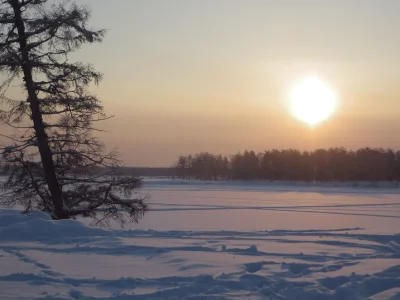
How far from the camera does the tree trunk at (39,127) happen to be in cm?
1144

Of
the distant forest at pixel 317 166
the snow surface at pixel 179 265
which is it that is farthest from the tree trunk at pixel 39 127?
the distant forest at pixel 317 166

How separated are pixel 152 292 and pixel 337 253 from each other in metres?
4.38

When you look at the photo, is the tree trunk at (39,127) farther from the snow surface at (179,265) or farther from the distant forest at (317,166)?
the distant forest at (317,166)

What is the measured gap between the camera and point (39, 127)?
464 inches

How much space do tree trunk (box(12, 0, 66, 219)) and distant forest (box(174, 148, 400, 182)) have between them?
93902mm

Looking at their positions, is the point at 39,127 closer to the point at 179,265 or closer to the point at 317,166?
the point at 179,265

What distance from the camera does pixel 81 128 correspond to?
11938 millimetres

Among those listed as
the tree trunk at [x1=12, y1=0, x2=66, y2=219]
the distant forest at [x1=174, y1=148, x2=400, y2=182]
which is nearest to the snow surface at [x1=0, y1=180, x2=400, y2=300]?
the tree trunk at [x1=12, y1=0, x2=66, y2=219]

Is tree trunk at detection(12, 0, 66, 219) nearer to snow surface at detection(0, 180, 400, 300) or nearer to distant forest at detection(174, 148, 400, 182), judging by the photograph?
snow surface at detection(0, 180, 400, 300)

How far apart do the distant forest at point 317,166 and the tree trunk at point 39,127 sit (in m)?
93.9

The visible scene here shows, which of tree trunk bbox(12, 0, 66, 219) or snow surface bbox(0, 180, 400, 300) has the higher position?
tree trunk bbox(12, 0, 66, 219)

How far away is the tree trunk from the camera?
11438mm

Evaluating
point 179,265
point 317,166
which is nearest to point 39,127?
point 179,265

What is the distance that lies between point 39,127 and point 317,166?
348 feet
